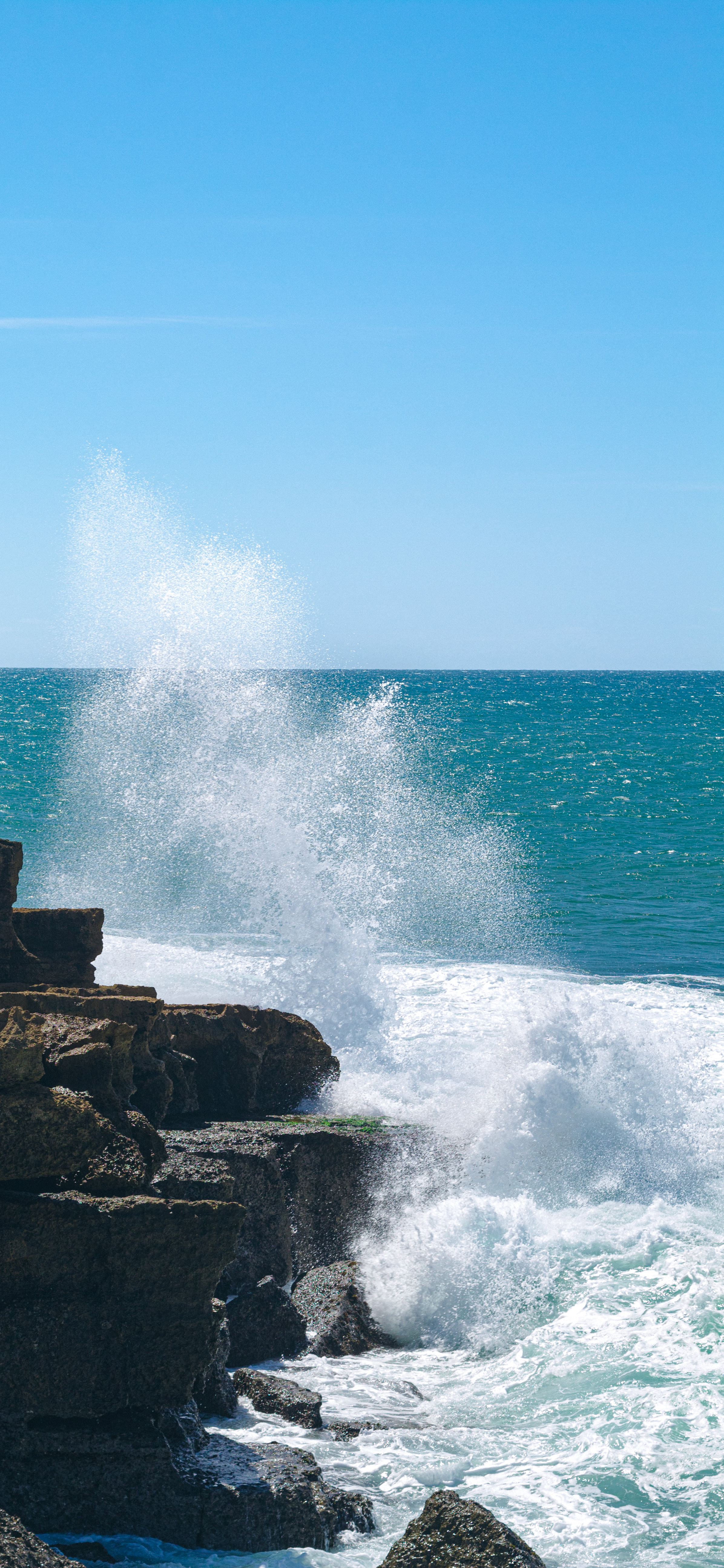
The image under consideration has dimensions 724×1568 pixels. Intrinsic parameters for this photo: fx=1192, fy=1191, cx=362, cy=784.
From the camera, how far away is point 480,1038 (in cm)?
1313

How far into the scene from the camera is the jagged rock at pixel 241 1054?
340 inches

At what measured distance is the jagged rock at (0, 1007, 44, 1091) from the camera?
17.2ft

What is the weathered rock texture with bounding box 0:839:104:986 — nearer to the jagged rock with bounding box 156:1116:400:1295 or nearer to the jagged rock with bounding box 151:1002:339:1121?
the jagged rock with bounding box 151:1002:339:1121

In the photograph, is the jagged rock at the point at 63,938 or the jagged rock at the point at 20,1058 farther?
the jagged rock at the point at 63,938

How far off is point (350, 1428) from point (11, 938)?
4.47 metres

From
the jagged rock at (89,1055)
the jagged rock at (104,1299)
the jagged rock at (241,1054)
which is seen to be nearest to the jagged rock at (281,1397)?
the jagged rock at (104,1299)

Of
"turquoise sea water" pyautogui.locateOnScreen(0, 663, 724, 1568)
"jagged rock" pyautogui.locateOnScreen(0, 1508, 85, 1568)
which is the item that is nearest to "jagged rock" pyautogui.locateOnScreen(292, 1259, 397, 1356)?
"turquoise sea water" pyautogui.locateOnScreen(0, 663, 724, 1568)

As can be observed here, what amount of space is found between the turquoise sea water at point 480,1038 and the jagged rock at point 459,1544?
0.59 m

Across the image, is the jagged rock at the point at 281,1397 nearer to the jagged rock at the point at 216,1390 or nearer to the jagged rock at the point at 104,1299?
the jagged rock at the point at 216,1390

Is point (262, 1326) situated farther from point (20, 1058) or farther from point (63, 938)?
point (63, 938)

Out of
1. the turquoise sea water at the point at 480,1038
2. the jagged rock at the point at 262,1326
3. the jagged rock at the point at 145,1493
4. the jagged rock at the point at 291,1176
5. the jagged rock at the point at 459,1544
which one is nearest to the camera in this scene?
the jagged rock at the point at 459,1544

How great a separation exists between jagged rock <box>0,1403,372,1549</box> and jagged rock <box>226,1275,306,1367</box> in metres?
1.59

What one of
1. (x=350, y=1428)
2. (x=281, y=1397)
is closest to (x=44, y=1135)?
(x=281, y=1397)

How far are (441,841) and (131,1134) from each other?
2202 cm
